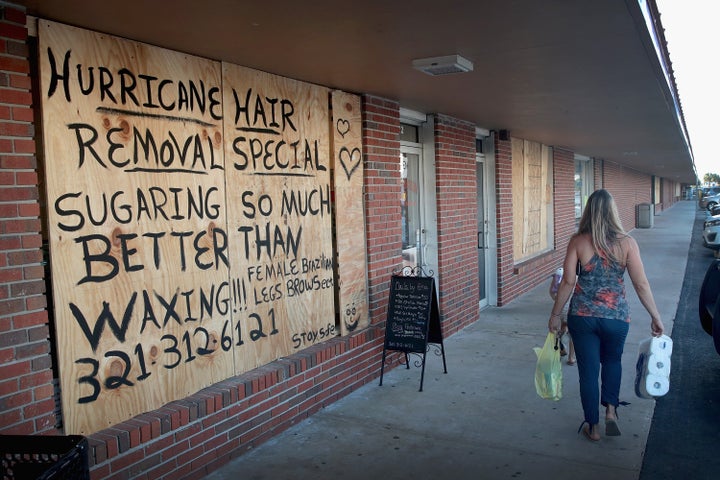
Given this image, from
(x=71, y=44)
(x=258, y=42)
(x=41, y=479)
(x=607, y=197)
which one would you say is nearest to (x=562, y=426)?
(x=607, y=197)

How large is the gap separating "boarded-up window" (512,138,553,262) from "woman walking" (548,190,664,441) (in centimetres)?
627

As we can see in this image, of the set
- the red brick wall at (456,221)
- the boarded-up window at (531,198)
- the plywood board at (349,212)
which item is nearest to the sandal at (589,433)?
the plywood board at (349,212)

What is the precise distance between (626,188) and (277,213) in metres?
22.5

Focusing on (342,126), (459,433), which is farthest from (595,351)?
(342,126)

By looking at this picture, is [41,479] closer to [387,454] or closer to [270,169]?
[387,454]

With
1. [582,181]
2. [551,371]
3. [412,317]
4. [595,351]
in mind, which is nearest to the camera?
[595,351]

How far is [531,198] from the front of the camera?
38.3 ft

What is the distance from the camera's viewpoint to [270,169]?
15.9 feet

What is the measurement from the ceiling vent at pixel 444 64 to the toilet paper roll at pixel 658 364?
2500 mm

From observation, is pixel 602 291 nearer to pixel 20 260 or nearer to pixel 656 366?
pixel 656 366

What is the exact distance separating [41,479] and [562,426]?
3.97 meters

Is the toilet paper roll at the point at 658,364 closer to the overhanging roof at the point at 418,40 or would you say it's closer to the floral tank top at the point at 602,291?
the floral tank top at the point at 602,291

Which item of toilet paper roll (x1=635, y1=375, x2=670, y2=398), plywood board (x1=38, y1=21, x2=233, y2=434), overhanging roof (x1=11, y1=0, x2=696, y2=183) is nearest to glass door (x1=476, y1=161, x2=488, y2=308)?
overhanging roof (x1=11, y1=0, x2=696, y2=183)

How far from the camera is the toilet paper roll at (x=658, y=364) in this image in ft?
14.2
